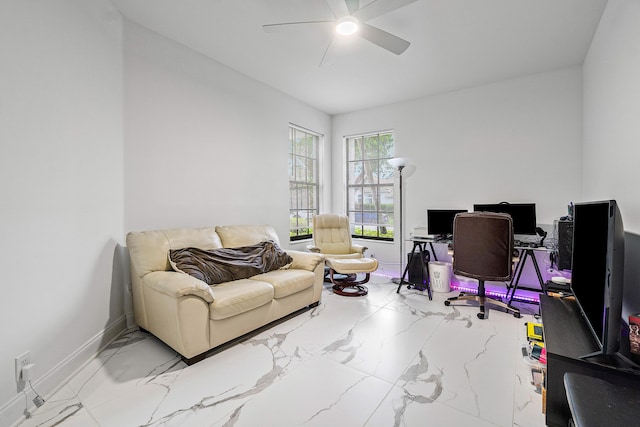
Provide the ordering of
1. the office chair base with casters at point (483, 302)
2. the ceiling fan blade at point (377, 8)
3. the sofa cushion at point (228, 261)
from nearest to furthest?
1. the ceiling fan blade at point (377, 8)
2. the sofa cushion at point (228, 261)
3. the office chair base with casters at point (483, 302)

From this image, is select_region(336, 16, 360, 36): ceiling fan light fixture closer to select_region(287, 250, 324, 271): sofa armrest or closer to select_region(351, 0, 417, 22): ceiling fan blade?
select_region(351, 0, 417, 22): ceiling fan blade

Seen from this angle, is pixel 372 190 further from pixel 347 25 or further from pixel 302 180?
pixel 347 25

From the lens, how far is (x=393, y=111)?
4.61m

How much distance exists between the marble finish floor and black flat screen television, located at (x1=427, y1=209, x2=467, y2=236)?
1417 mm

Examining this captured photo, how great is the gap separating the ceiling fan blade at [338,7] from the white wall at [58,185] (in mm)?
1847

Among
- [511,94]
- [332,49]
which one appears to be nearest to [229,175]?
[332,49]

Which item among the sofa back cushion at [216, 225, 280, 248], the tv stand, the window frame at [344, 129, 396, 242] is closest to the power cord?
the sofa back cushion at [216, 225, 280, 248]

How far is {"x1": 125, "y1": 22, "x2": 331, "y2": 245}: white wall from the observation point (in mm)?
2652

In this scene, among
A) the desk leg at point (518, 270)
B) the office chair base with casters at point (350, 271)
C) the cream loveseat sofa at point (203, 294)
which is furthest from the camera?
the office chair base with casters at point (350, 271)

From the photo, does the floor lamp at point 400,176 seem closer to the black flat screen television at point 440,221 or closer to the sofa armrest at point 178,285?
the black flat screen television at point 440,221

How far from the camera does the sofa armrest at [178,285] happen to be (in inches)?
78.8

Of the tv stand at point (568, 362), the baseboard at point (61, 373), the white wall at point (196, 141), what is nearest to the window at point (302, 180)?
the white wall at point (196, 141)

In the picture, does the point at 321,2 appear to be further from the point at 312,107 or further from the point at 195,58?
the point at 312,107

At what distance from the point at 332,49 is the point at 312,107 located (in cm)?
238
